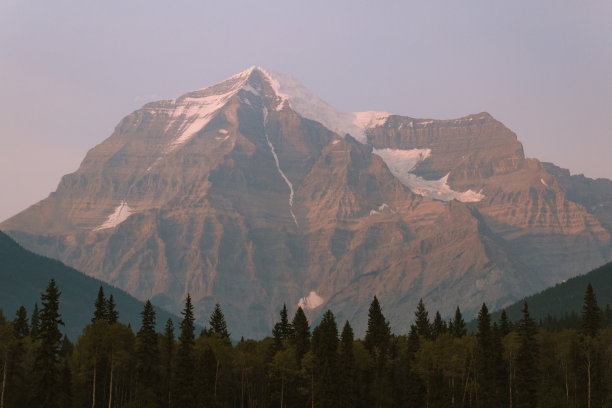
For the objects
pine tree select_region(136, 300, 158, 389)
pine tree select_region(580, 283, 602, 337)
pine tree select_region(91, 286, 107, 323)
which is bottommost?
pine tree select_region(136, 300, 158, 389)

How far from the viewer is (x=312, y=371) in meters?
173

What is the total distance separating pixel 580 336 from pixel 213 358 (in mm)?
61493

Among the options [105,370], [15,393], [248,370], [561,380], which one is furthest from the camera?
[561,380]

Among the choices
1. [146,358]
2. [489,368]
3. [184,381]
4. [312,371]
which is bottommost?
[184,381]

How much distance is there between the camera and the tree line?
16162 centimetres

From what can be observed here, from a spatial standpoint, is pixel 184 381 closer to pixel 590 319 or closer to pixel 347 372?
pixel 347 372

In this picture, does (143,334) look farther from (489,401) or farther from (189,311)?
(489,401)

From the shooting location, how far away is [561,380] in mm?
198000

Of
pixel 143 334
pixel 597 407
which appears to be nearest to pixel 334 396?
pixel 143 334

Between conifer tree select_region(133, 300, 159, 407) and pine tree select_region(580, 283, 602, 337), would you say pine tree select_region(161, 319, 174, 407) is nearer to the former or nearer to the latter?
conifer tree select_region(133, 300, 159, 407)

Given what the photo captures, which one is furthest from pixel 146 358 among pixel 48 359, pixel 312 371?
pixel 48 359

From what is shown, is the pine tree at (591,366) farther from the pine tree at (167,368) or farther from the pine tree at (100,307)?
the pine tree at (100,307)

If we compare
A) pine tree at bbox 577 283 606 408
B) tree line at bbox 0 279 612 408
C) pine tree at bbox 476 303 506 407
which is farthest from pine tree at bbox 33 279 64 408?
pine tree at bbox 577 283 606 408

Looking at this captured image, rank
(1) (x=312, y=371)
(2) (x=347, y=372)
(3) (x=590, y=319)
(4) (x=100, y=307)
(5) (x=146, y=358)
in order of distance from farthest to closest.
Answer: (3) (x=590, y=319)
(4) (x=100, y=307)
(2) (x=347, y=372)
(1) (x=312, y=371)
(5) (x=146, y=358)
